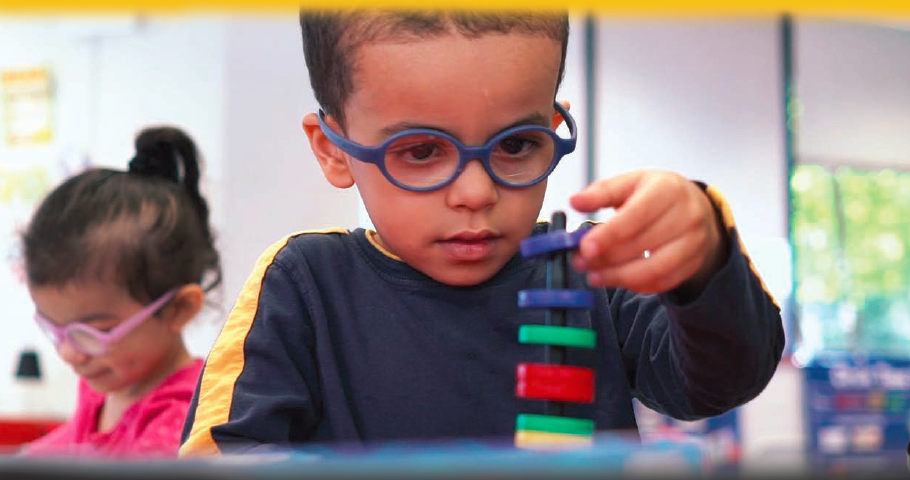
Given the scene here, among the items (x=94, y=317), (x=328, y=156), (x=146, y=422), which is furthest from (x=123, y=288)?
(x=328, y=156)

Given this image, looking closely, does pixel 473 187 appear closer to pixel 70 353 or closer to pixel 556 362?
pixel 556 362

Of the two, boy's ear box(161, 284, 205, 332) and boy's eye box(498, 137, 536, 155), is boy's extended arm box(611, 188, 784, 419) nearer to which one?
boy's eye box(498, 137, 536, 155)

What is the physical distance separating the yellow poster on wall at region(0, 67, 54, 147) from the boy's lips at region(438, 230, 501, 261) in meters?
3.80

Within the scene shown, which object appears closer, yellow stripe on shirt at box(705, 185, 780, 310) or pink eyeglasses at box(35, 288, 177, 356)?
yellow stripe on shirt at box(705, 185, 780, 310)

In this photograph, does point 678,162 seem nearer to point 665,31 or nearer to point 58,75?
point 665,31

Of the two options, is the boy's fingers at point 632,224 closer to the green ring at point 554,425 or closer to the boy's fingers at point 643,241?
the boy's fingers at point 643,241

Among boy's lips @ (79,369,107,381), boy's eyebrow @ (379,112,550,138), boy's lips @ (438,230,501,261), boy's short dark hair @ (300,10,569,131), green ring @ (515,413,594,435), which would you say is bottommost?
boy's lips @ (79,369,107,381)

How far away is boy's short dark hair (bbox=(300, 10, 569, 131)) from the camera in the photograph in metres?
0.86

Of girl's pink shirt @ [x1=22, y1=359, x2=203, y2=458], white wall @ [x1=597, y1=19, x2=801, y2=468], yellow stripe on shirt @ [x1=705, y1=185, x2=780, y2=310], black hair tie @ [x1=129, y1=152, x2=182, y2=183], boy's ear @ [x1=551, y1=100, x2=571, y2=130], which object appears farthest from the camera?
white wall @ [x1=597, y1=19, x2=801, y2=468]

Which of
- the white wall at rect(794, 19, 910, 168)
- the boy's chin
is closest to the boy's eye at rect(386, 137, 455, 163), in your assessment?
the boy's chin

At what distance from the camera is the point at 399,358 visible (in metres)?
0.96

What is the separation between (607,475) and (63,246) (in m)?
1.70

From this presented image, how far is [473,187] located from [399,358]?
8.4 inches

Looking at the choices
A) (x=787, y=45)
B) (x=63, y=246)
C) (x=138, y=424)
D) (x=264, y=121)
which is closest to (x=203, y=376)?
(x=138, y=424)
